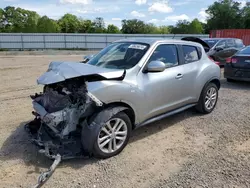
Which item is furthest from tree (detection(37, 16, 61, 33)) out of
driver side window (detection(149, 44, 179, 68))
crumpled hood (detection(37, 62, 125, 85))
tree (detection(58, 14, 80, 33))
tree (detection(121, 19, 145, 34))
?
crumpled hood (detection(37, 62, 125, 85))

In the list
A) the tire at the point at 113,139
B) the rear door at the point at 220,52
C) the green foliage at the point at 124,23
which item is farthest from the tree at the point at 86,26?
the tire at the point at 113,139

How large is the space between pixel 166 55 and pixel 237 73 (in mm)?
5005

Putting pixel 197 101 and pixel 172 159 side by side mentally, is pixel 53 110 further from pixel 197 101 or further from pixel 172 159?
pixel 197 101

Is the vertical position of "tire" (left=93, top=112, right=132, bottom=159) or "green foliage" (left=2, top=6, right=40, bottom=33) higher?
"green foliage" (left=2, top=6, right=40, bottom=33)

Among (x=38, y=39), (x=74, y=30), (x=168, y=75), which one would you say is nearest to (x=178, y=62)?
(x=168, y=75)

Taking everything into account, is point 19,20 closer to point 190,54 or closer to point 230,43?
point 230,43

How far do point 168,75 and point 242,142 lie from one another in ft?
5.53

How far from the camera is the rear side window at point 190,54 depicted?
196 inches

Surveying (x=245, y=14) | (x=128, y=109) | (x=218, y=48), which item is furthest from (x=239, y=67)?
(x=245, y=14)

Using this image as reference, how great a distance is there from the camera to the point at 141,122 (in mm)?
4125

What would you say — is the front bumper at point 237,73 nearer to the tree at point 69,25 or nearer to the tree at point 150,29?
the tree at point 150,29

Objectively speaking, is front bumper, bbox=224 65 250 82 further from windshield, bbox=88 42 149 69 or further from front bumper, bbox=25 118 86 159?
front bumper, bbox=25 118 86 159

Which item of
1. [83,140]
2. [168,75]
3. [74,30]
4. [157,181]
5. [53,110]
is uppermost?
[74,30]

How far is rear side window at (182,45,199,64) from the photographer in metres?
4.98
